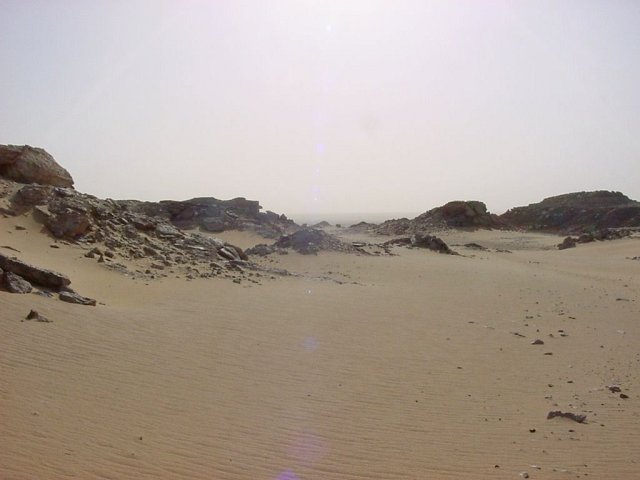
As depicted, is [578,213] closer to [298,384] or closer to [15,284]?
[298,384]

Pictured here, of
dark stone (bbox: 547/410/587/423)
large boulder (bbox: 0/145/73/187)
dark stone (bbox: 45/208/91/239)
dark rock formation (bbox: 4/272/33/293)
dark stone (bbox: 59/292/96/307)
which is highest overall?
large boulder (bbox: 0/145/73/187)

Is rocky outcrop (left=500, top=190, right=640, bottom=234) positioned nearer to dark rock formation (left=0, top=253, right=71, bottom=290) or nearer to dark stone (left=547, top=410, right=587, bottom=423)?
dark stone (left=547, top=410, right=587, bottom=423)

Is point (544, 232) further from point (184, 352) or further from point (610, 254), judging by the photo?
point (184, 352)

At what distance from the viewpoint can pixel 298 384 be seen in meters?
7.92

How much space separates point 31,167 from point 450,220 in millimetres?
34869

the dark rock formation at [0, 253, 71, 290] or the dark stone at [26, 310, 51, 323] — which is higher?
the dark rock formation at [0, 253, 71, 290]

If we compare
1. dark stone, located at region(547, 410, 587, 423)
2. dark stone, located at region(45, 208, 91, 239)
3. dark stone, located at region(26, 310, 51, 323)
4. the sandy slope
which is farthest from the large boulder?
dark stone, located at region(547, 410, 587, 423)

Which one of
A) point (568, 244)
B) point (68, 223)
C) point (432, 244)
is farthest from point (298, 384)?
point (568, 244)

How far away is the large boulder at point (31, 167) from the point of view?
60.4ft

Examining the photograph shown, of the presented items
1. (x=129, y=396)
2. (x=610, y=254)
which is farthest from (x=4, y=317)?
(x=610, y=254)

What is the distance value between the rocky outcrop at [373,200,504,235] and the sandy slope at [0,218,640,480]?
1186 inches

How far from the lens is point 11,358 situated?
7230 millimetres

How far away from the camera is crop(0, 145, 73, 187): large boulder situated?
60.4 ft

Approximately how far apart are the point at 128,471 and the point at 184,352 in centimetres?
391
